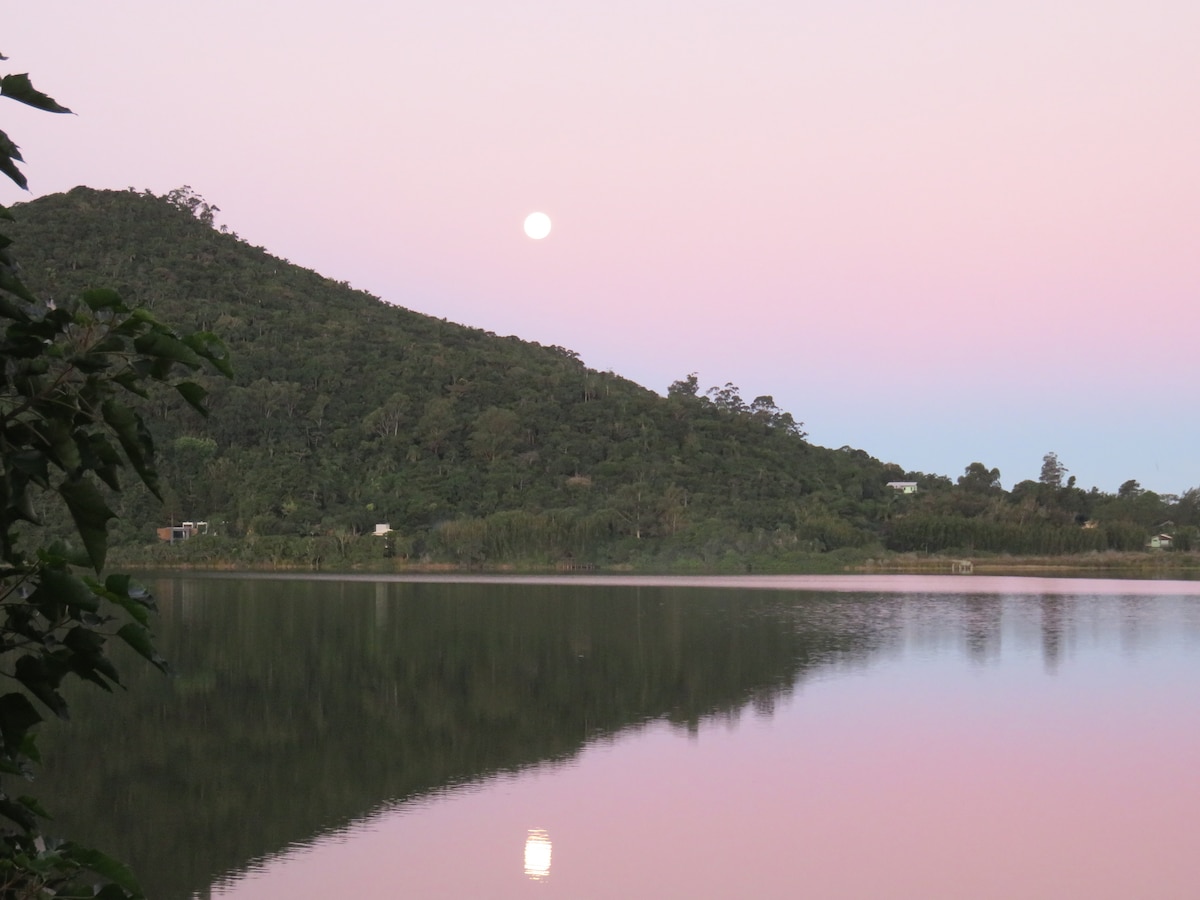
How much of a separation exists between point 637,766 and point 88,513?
1191cm

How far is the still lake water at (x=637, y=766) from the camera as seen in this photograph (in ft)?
31.9

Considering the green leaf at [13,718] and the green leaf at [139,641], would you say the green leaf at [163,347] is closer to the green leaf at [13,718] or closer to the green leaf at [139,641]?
the green leaf at [139,641]

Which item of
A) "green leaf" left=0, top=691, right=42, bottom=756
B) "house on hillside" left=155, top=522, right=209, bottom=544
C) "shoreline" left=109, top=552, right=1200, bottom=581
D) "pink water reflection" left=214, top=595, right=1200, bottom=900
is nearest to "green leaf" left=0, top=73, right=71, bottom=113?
"green leaf" left=0, top=691, right=42, bottom=756

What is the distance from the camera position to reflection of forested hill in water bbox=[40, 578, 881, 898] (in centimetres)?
1097

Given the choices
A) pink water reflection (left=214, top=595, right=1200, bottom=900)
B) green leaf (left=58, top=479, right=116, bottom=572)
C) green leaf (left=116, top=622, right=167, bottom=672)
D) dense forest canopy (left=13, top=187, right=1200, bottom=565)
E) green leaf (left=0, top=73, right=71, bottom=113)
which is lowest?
pink water reflection (left=214, top=595, right=1200, bottom=900)

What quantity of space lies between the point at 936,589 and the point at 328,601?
24.3 m

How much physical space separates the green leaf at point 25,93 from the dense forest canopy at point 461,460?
235ft

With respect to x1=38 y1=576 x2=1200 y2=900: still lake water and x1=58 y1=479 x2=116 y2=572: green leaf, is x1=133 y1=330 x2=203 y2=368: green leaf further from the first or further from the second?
x1=38 y1=576 x2=1200 y2=900: still lake water

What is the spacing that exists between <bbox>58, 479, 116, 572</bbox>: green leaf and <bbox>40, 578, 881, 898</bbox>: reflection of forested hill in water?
292 inches

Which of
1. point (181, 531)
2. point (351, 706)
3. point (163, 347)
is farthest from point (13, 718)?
point (181, 531)

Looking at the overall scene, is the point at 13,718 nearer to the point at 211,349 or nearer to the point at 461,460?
the point at 211,349

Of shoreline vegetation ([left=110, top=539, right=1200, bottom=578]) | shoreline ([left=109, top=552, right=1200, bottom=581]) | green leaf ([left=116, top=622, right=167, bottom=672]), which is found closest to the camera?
green leaf ([left=116, top=622, right=167, bottom=672])

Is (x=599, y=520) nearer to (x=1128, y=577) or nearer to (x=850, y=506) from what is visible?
(x=850, y=506)

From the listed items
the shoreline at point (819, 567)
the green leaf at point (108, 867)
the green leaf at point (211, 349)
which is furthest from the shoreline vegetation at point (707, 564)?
the green leaf at point (211, 349)
